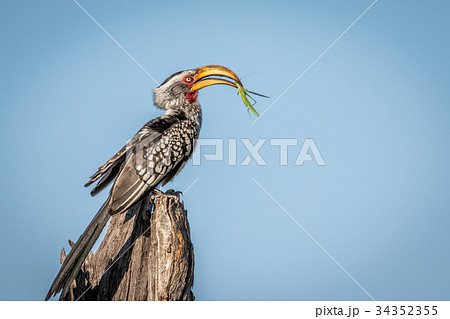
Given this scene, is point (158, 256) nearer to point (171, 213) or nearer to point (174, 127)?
point (171, 213)

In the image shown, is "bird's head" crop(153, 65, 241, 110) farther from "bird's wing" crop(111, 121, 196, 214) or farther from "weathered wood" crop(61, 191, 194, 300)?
"weathered wood" crop(61, 191, 194, 300)

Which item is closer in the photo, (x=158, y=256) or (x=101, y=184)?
(x=158, y=256)

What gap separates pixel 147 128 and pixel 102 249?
196 centimetres

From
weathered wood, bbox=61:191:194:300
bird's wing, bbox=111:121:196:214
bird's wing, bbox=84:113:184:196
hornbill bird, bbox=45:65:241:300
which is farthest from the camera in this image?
bird's wing, bbox=84:113:184:196

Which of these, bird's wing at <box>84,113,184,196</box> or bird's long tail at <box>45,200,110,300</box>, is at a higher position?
bird's wing at <box>84,113,184,196</box>

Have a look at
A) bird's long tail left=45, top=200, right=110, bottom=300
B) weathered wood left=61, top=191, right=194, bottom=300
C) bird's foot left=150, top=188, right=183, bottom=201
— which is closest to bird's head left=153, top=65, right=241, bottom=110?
bird's foot left=150, top=188, right=183, bottom=201

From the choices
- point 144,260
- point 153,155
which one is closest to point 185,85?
point 153,155

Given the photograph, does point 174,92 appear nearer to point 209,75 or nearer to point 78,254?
point 209,75

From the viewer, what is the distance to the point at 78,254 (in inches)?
249

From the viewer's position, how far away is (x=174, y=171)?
812 cm

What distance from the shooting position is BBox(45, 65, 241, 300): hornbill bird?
6398 mm
